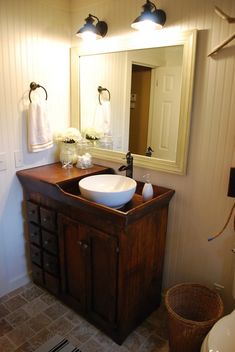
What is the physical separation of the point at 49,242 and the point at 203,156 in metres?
1.27

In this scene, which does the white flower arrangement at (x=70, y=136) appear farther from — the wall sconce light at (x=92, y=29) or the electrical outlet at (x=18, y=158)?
the wall sconce light at (x=92, y=29)

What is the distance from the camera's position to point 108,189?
6.38ft

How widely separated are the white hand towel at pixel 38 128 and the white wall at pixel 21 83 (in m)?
0.07

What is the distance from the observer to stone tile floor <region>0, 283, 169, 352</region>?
174cm

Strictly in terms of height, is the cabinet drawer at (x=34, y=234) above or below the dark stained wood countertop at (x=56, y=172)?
below

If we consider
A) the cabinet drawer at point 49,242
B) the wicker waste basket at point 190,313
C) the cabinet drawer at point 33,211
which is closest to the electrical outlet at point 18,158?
the cabinet drawer at point 33,211

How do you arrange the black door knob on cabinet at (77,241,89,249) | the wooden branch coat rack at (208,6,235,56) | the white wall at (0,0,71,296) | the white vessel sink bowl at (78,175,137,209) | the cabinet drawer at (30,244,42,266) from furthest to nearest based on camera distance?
1. the cabinet drawer at (30,244,42,266)
2. the white wall at (0,0,71,296)
3. the black door knob on cabinet at (77,241,89,249)
4. the white vessel sink bowl at (78,175,137,209)
5. the wooden branch coat rack at (208,6,235,56)

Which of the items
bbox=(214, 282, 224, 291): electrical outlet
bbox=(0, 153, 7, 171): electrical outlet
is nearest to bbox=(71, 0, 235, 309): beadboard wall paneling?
bbox=(214, 282, 224, 291): electrical outlet

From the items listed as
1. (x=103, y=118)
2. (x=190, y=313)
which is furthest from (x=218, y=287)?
(x=103, y=118)

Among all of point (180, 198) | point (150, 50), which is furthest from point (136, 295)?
point (150, 50)

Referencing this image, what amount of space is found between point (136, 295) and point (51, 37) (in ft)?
6.64

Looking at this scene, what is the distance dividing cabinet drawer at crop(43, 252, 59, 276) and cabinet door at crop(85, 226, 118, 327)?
34cm

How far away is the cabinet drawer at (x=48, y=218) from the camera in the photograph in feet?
6.31

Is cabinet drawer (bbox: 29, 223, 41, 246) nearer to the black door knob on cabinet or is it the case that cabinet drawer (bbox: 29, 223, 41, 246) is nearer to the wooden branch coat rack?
the black door knob on cabinet
